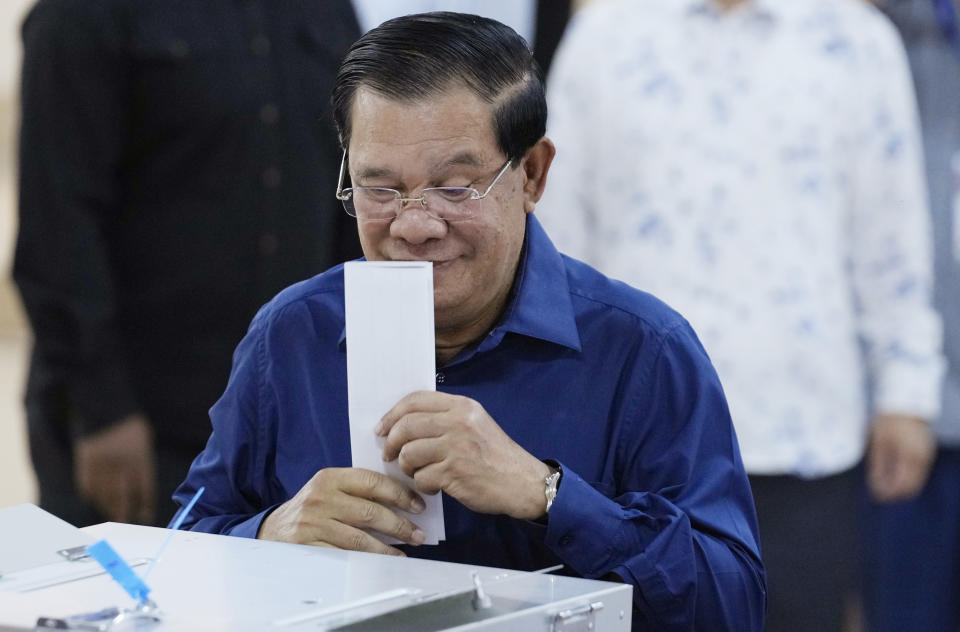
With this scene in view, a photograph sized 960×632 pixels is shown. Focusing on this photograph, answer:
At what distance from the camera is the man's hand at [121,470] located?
2.98 m

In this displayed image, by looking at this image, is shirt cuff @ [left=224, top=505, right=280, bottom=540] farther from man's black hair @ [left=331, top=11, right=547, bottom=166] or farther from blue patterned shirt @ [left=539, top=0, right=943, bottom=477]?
blue patterned shirt @ [left=539, top=0, right=943, bottom=477]

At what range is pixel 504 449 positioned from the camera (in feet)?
5.13

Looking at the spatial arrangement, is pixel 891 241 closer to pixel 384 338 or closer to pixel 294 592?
pixel 384 338

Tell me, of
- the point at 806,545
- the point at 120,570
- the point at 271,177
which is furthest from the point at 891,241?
the point at 120,570

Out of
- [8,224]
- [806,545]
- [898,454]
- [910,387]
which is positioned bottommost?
[8,224]

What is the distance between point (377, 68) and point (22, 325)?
5.30 metres

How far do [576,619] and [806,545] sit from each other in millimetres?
1937

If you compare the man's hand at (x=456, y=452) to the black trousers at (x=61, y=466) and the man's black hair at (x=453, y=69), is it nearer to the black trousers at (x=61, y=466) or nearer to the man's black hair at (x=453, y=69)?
the man's black hair at (x=453, y=69)

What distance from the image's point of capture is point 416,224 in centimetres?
168

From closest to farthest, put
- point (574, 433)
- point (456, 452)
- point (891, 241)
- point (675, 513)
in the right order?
point (456, 452) < point (675, 513) < point (574, 433) < point (891, 241)

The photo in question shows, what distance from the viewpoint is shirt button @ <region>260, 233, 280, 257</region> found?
3.05 meters

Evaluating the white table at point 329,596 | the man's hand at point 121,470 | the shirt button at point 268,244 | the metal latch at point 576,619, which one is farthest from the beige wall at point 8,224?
the metal latch at point 576,619

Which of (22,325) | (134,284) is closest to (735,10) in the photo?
(134,284)

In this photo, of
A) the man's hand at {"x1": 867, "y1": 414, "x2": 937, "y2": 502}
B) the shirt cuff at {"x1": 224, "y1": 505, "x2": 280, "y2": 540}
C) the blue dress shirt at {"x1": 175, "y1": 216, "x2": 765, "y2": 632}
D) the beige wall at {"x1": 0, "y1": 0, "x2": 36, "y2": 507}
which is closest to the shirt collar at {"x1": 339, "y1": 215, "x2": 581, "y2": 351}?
the blue dress shirt at {"x1": 175, "y1": 216, "x2": 765, "y2": 632}
